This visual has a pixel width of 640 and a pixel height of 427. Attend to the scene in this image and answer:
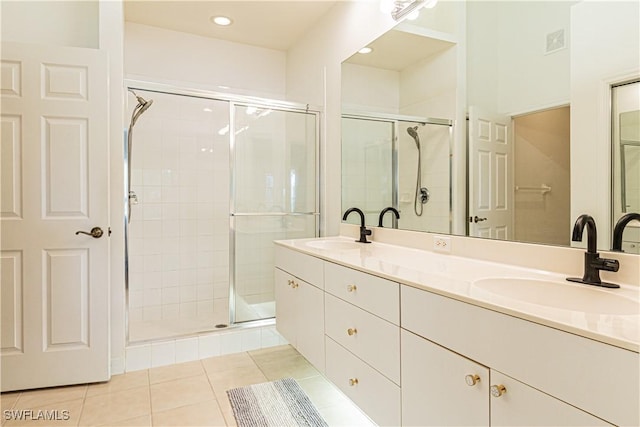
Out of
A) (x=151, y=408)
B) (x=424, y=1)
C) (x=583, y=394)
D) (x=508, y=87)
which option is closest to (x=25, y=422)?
(x=151, y=408)

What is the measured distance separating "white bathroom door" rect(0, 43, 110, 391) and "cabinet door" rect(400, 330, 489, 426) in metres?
1.94

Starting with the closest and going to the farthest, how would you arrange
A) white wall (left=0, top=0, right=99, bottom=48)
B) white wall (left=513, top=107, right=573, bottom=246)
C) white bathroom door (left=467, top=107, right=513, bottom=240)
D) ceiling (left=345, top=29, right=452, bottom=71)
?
white wall (left=513, top=107, right=573, bottom=246) < white bathroom door (left=467, top=107, right=513, bottom=240) < ceiling (left=345, top=29, right=452, bottom=71) < white wall (left=0, top=0, right=99, bottom=48)

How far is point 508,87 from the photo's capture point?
1.56 meters

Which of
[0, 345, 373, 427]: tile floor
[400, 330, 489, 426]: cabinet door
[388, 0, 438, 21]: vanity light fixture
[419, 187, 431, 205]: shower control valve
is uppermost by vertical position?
[388, 0, 438, 21]: vanity light fixture

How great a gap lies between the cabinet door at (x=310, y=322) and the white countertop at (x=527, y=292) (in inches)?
9.7

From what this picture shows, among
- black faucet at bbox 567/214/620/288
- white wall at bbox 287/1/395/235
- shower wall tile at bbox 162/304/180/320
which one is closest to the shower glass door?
white wall at bbox 287/1/395/235

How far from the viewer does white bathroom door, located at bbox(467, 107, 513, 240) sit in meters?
1.56

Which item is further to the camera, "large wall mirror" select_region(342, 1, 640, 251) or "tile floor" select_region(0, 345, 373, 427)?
"tile floor" select_region(0, 345, 373, 427)

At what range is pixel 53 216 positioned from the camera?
220cm

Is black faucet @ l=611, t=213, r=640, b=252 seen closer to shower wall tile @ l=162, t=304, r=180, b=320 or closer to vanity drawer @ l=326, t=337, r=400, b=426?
vanity drawer @ l=326, t=337, r=400, b=426

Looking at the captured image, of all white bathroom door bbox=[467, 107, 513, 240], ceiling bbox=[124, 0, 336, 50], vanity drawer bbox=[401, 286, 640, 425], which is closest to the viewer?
vanity drawer bbox=[401, 286, 640, 425]

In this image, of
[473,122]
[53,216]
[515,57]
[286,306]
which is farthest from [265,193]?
[515,57]

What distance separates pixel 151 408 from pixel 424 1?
2.68 metres

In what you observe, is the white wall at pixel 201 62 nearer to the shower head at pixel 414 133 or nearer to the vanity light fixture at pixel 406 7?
the vanity light fixture at pixel 406 7
